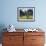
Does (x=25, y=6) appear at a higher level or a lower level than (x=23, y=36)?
higher

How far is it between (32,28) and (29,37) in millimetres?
591

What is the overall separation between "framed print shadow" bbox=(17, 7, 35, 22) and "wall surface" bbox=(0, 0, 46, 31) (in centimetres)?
10

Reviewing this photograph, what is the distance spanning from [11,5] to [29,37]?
1294 millimetres

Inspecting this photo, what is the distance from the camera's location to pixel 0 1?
445cm

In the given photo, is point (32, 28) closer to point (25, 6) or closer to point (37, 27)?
point (37, 27)

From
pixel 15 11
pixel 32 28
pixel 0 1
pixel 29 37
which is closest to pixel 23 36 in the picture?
pixel 29 37

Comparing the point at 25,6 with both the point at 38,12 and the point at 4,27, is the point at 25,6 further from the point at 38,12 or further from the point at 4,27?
the point at 4,27

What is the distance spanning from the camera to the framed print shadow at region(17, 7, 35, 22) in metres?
4.47

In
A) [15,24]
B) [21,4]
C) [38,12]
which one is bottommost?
[15,24]

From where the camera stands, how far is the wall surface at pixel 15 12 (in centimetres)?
446

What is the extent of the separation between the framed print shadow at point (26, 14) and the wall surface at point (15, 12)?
0.34 ft

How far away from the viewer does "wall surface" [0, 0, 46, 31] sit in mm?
4465

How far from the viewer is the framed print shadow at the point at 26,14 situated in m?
4.47

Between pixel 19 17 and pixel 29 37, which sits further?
pixel 19 17
